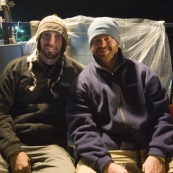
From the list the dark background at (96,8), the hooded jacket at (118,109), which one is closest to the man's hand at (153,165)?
the hooded jacket at (118,109)

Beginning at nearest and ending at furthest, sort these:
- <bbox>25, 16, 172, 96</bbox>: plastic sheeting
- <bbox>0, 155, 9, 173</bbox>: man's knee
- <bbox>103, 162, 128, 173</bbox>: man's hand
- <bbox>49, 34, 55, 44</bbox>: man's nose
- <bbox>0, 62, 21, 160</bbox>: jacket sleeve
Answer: <bbox>103, 162, 128, 173</bbox>: man's hand < <bbox>0, 155, 9, 173</bbox>: man's knee < <bbox>0, 62, 21, 160</bbox>: jacket sleeve < <bbox>49, 34, 55, 44</bbox>: man's nose < <bbox>25, 16, 172, 96</bbox>: plastic sheeting

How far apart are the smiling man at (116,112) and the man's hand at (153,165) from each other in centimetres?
1

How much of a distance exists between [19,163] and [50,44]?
93 cm

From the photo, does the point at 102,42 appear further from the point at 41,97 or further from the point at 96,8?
the point at 96,8

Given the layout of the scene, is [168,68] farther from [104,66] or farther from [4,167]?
[4,167]

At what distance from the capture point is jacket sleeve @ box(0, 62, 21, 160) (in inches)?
80.6

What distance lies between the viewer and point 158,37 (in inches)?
114

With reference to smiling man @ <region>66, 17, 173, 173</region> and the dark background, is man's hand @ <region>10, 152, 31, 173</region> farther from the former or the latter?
the dark background

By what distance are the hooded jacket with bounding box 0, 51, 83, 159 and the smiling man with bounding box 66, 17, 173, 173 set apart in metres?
0.17

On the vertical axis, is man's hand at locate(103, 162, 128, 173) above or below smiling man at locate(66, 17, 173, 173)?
below

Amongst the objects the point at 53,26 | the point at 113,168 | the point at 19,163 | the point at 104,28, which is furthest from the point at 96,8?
the point at 113,168

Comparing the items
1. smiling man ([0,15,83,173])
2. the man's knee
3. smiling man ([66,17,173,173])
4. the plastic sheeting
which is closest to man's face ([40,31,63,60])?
smiling man ([0,15,83,173])

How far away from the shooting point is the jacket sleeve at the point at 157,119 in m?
1.95

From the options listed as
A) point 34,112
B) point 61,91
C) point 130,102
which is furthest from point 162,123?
point 34,112
